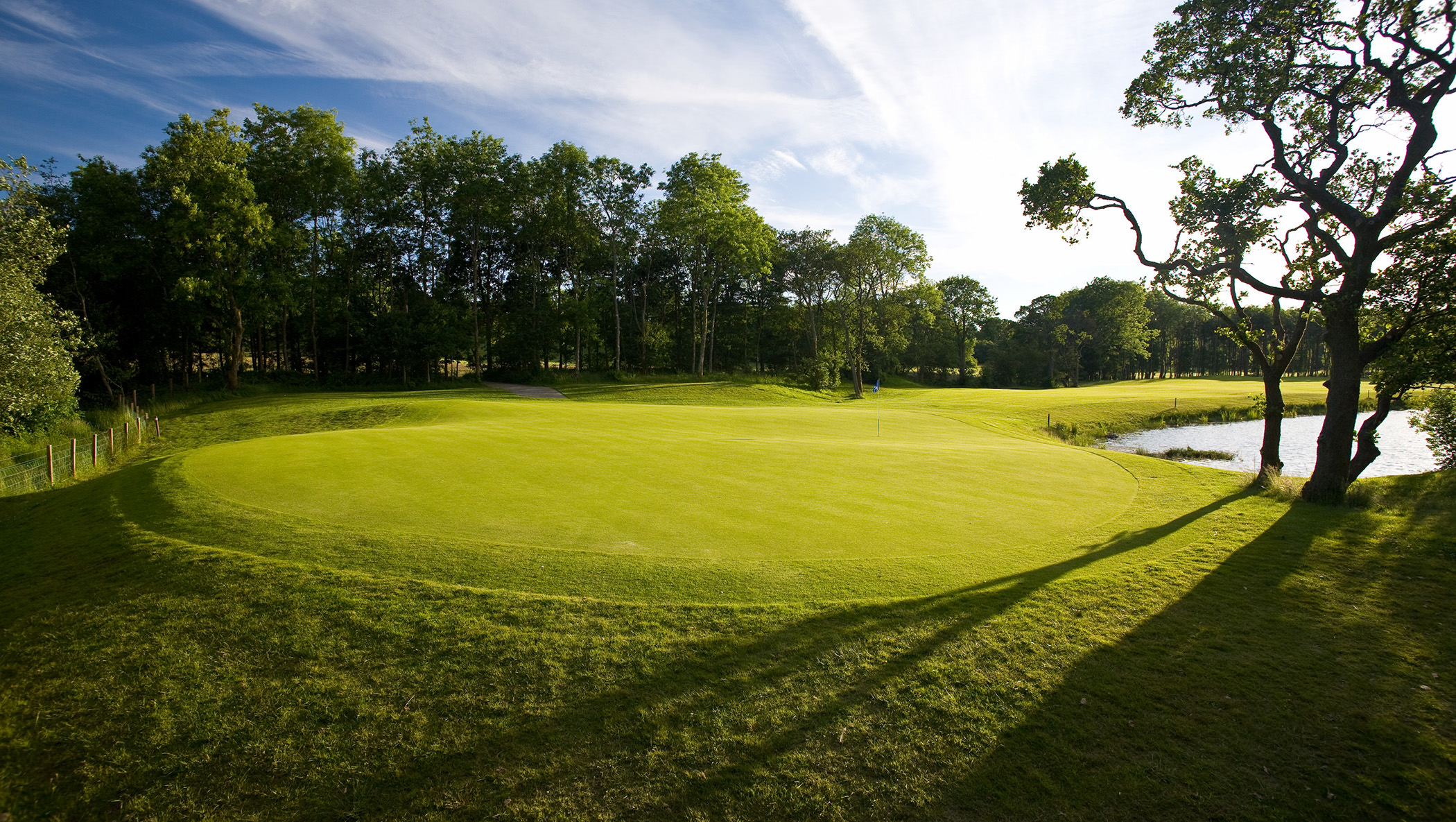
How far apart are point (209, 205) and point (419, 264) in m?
17.6

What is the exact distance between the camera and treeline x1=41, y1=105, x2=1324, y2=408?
110 ft

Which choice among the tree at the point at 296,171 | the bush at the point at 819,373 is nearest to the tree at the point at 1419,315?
the bush at the point at 819,373

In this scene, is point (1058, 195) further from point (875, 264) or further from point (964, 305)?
point (964, 305)

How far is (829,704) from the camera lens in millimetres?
4684

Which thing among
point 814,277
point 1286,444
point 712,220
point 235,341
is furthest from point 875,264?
point 235,341

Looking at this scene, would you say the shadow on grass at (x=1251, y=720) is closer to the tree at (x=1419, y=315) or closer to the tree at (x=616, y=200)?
the tree at (x=1419, y=315)

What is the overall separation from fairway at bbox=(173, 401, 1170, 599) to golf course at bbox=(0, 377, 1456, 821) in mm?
100

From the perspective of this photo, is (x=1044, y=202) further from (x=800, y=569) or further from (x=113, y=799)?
(x=113, y=799)

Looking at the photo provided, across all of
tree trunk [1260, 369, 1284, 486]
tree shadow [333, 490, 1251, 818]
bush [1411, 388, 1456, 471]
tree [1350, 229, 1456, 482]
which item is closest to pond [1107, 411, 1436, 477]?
tree trunk [1260, 369, 1284, 486]

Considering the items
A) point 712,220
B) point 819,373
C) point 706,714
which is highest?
point 712,220

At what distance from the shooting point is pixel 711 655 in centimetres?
527

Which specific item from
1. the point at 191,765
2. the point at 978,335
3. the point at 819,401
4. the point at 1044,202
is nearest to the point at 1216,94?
the point at 1044,202

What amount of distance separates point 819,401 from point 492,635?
37875mm

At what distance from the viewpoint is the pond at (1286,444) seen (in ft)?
71.4
